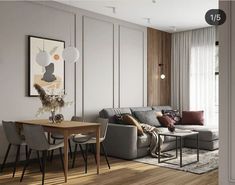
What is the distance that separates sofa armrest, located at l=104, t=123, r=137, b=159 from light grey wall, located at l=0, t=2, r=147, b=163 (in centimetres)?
70

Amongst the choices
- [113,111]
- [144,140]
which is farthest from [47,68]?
[144,140]

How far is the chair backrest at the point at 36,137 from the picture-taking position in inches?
159

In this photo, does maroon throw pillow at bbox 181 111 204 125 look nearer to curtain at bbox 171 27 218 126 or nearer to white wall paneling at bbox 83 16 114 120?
curtain at bbox 171 27 218 126

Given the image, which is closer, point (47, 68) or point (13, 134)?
point (13, 134)

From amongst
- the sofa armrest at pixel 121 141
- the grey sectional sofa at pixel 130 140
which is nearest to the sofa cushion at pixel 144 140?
the grey sectional sofa at pixel 130 140

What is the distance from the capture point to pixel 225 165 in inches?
144

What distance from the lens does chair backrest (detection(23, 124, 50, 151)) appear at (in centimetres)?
404

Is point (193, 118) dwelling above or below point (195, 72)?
below

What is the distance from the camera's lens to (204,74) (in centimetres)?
771

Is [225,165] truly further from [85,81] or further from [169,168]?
[85,81]

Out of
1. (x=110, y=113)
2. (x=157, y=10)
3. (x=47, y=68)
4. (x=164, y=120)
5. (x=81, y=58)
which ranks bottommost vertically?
(x=164, y=120)

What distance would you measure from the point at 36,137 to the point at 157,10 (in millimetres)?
3550

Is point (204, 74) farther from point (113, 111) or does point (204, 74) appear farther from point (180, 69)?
point (113, 111)

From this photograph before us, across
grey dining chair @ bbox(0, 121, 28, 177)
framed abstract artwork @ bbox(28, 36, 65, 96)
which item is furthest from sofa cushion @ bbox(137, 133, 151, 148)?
grey dining chair @ bbox(0, 121, 28, 177)
